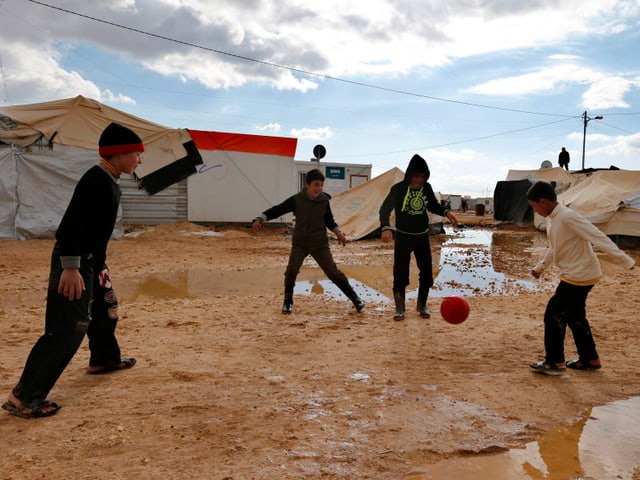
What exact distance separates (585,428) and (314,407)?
1.83 m

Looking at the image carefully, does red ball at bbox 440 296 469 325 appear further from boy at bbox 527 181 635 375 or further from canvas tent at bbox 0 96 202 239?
canvas tent at bbox 0 96 202 239

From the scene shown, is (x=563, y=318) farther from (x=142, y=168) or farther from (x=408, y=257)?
(x=142, y=168)

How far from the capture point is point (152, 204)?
18672mm

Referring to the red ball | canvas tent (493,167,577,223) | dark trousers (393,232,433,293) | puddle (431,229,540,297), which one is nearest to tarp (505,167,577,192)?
canvas tent (493,167,577,223)

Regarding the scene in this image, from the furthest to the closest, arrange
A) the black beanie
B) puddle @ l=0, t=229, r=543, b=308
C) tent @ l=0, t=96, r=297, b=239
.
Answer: tent @ l=0, t=96, r=297, b=239
puddle @ l=0, t=229, r=543, b=308
the black beanie

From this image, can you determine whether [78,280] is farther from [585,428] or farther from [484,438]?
[585,428]

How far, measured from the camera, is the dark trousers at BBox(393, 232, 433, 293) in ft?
20.8

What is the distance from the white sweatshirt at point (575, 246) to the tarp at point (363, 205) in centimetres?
1272

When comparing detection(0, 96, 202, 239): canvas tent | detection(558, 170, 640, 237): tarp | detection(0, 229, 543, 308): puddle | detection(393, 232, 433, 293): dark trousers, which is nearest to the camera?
detection(393, 232, 433, 293): dark trousers

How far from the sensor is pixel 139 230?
17.4m

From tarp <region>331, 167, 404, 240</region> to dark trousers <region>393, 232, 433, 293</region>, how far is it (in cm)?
1060

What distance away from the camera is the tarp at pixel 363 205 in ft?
57.0

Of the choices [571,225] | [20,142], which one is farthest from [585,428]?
[20,142]

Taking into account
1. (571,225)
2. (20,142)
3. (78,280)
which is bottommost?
(78,280)
